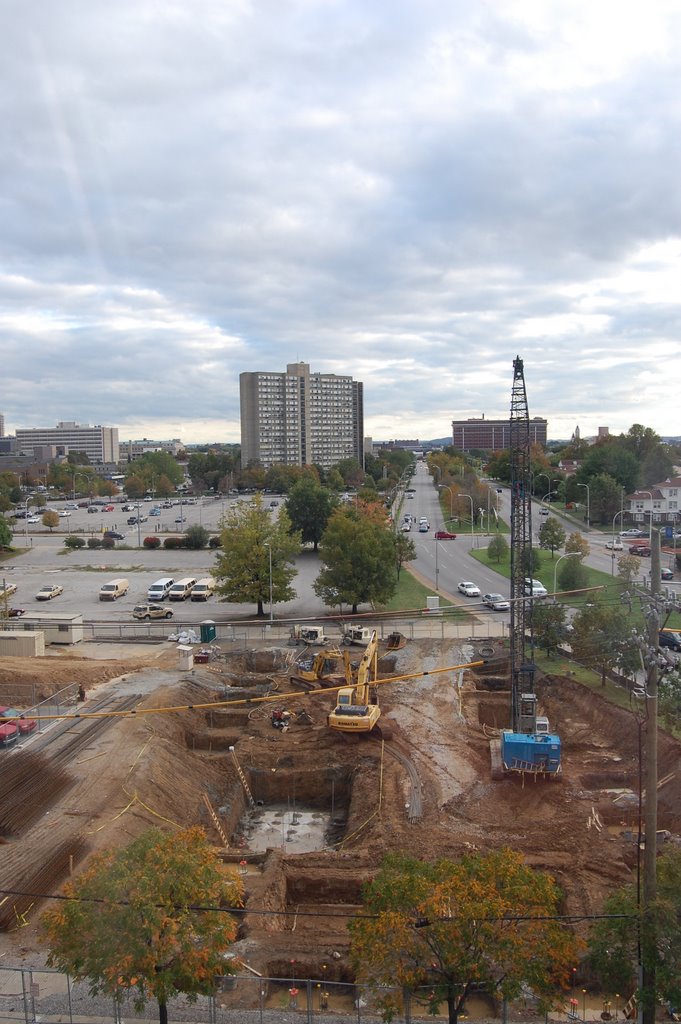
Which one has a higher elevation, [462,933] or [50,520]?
[50,520]

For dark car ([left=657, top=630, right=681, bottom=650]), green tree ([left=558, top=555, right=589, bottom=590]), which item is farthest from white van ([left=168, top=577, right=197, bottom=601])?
dark car ([left=657, top=630, right=681, bottom=650])

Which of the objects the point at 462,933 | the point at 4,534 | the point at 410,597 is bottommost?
the point at 410,597

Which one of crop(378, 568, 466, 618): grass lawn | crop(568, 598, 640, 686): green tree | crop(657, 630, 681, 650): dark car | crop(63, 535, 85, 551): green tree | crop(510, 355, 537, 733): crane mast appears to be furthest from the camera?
crop(63, 535, 85, 551): green tree

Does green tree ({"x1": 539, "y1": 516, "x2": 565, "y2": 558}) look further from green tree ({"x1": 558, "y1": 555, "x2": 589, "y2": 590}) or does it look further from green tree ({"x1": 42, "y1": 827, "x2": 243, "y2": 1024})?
green tree ({"x1": 42, "y1": 827, "x2": 243, "y2": 1024})

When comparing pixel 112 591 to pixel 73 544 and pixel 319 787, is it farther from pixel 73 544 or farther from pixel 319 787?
pixel 319 787

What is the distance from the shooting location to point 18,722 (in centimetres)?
2331

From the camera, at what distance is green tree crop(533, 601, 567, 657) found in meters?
32.1

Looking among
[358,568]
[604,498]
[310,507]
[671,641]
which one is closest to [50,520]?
[310,507]

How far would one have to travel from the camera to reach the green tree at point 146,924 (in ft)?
29.6

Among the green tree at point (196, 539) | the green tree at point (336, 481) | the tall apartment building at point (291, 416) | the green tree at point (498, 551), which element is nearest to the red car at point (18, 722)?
the green tree at point (498, 551)

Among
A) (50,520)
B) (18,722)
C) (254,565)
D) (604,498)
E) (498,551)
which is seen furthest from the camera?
(50,520)

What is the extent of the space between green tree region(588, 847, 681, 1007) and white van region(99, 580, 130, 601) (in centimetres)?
4057

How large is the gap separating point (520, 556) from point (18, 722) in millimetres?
17208

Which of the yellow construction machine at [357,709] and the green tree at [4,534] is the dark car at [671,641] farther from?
the green tree at [4,534]
